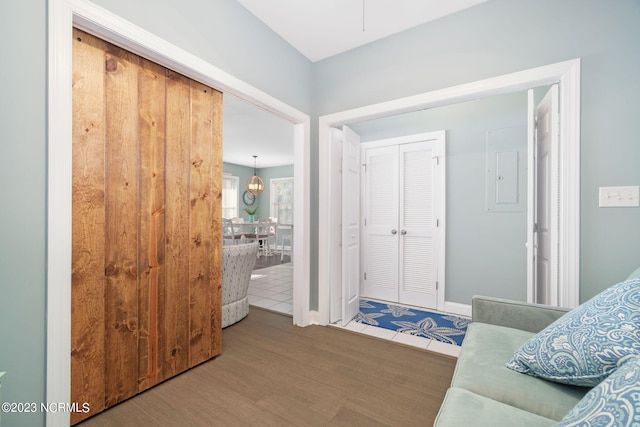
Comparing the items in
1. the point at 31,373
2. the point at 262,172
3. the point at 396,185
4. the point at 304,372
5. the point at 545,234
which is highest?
the point at 262,172

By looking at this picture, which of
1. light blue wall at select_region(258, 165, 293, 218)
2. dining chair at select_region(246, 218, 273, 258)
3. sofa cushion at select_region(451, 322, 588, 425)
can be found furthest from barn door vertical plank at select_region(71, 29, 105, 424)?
light blue wall at select_region(258, 165, 293, 218)

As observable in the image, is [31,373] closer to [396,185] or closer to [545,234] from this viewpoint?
[545,234]

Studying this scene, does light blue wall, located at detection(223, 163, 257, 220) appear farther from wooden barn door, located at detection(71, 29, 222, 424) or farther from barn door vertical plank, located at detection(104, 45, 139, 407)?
barn door vertical plank, located at detection(104, 45, 139, 407)

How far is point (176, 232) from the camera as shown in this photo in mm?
1911

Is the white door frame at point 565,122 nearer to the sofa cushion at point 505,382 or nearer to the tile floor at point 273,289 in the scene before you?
the sofa cushion at point 505,382

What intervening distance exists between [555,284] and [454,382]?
133 centimetres

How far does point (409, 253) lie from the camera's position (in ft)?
11.8

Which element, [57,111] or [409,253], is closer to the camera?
[57,111]

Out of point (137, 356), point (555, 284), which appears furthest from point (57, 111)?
point (555, 284)

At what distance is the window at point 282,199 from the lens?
926 centimetres

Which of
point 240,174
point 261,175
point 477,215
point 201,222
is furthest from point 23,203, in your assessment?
point 261,175

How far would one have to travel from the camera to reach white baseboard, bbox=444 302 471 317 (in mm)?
3176

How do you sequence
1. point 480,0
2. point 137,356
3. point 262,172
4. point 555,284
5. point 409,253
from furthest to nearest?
point 262,172 < point 409,253 < point 480,0 < point 555,284 < point 137,356

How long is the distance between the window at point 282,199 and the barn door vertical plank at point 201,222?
7.05 metres
